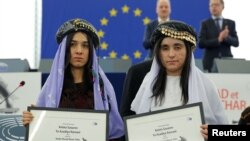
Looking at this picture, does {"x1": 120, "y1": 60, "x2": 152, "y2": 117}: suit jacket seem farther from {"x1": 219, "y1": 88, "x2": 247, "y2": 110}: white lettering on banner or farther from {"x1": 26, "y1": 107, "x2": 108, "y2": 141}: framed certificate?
{"x1": 219, "y1": 88, "x2": 247, "y2": 110}: white lettering on banner

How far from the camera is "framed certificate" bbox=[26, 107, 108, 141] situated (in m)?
3.46

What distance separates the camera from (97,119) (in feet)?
11.4

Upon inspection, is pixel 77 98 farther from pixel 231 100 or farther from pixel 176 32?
pixel 231 100

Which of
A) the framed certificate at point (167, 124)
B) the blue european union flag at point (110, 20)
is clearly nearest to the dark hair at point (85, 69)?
the framed certificate at point (167, 124)

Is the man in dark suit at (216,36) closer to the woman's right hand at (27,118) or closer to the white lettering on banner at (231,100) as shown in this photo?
the white lettering on banner at (231,100)

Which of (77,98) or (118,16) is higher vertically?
(118,16)

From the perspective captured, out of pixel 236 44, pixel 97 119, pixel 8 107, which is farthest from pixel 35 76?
pixel 236 44

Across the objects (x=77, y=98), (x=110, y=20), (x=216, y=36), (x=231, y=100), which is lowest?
(x=231, y=100)

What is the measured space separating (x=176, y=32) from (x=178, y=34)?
18mm

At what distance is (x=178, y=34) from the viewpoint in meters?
3.61

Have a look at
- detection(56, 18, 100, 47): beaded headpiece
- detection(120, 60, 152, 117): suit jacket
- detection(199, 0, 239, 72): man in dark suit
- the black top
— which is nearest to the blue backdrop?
detection(199, 0, 239, 72): man in dark suit

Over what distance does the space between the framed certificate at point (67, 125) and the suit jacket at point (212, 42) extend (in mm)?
4134

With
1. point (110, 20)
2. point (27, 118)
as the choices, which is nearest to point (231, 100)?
point (27, 118)

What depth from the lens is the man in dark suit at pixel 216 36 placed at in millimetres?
7430
